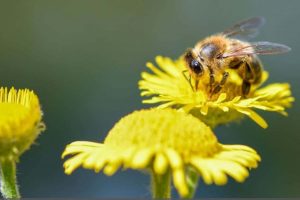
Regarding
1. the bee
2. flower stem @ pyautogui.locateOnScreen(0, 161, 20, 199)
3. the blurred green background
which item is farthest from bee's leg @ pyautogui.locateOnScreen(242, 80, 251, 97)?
the blurred green background

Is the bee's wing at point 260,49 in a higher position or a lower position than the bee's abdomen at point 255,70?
higher

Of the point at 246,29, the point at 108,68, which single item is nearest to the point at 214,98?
the point at 246,29

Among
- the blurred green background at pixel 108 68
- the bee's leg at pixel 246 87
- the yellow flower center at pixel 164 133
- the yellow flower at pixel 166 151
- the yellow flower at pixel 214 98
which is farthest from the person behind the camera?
the blurred green background at pixel 108 68

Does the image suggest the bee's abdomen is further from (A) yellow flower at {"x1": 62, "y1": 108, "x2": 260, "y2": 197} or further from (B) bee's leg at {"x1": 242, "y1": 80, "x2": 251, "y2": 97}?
(A) yellow flower at {"x1": 62, "y1": 108, "x2": 260, "y2": 197}

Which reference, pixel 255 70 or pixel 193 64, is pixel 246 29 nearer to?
pixel 255 70

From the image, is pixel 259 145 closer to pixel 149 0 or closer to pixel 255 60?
pixel 149 0

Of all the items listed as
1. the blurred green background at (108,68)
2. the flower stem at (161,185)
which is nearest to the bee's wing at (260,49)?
the flower stem at (161,185)

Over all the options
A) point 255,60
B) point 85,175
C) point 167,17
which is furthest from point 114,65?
point 255,60

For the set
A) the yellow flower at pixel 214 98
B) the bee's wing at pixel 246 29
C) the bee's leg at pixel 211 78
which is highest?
the bee's wing at pixel 246 29

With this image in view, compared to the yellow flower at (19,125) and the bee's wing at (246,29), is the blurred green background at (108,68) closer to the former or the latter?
the bee's wing at (246,29)
